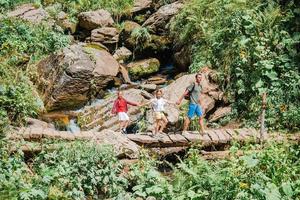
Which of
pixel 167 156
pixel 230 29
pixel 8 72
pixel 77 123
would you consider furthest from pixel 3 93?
pixel 230 29

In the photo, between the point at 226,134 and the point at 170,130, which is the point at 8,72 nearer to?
the point at 170,130

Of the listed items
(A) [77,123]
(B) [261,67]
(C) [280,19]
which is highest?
(C) [280,19]

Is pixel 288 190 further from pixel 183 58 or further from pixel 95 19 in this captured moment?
pixel 95 19

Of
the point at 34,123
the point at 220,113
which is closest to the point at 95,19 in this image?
the point at 34,123

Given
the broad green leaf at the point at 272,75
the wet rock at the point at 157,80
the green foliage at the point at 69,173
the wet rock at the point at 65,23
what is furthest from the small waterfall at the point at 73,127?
the wet rock at the point at 65,23

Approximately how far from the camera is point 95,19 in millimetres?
20266

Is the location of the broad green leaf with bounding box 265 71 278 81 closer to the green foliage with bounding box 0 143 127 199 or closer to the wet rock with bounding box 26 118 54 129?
the green foliage with bounding box 0 143 127 199

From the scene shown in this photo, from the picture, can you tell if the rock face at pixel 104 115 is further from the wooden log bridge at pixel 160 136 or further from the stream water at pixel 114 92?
the wooden log bridge at pixel 160 136

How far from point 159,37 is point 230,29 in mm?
5283

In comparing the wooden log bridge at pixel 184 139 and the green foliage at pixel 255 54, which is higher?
the green foliage at pixel 255 54

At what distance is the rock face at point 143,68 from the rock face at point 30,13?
4.92 metres

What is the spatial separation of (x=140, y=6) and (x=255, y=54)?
399 inches

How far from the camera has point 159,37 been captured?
18969 mm

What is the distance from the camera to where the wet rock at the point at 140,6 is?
21812mm
